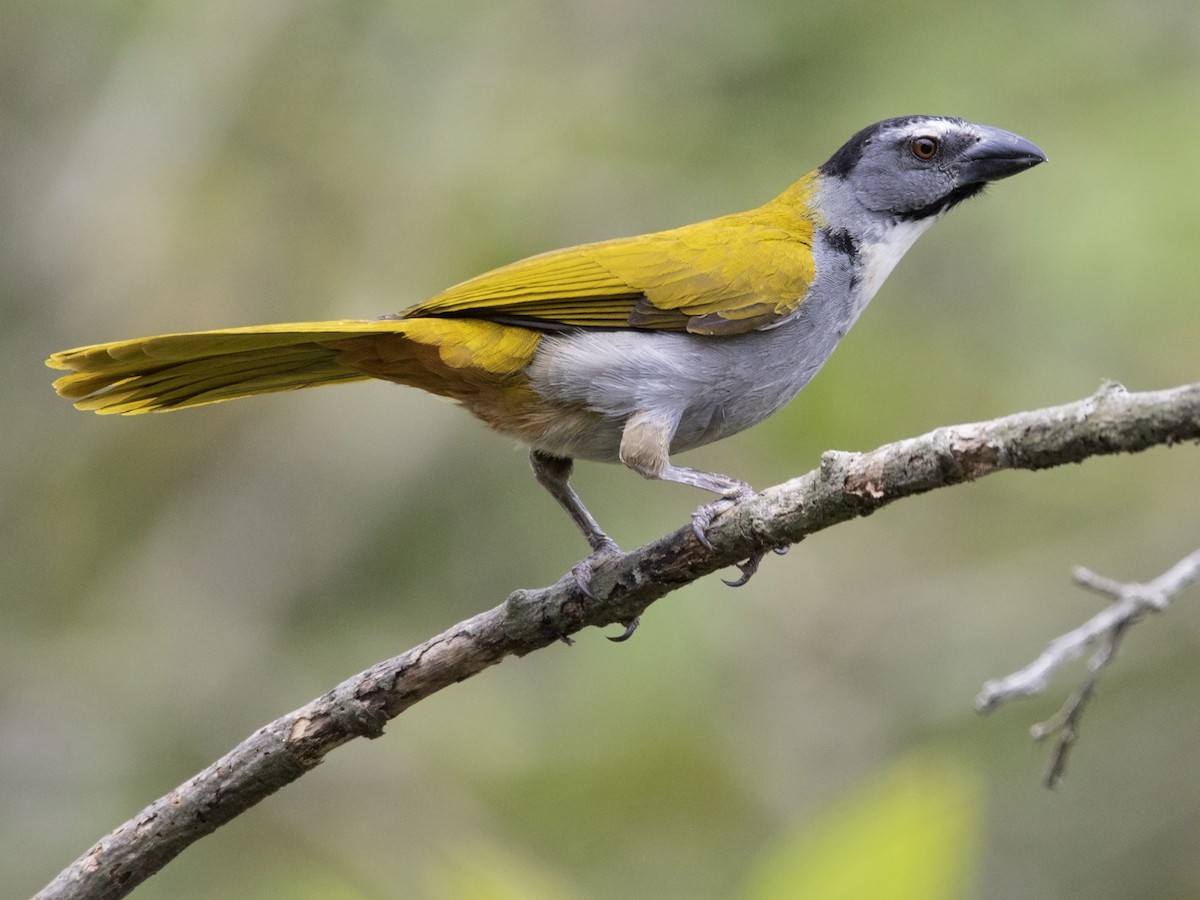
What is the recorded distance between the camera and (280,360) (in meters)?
3.99

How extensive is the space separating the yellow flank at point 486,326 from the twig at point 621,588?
3.36 ft

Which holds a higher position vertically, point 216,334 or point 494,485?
point 494,485

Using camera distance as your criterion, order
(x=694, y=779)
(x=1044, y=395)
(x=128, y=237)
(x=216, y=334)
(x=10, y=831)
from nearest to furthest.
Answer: (x=216, y=334), (x=694, y=779), (x=10, y=831), (x=1044, y=395), (x=128, y=237)

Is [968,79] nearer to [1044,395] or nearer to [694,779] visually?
[1044,395]

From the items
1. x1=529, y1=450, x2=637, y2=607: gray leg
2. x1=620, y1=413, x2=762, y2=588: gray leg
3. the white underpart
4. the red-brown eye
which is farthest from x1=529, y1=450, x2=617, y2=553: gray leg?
the red-brown eye

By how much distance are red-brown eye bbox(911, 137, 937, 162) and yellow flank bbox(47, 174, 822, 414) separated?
54cm

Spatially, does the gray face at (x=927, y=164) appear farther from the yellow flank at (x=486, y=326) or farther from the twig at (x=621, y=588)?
the twig at (x=621, y=588)

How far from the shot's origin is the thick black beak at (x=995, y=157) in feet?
15.6

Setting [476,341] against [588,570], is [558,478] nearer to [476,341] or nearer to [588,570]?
[476,341]

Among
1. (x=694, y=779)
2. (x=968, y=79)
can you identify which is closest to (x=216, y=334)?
(x=694, y=779)

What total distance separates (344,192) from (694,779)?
3632 mm

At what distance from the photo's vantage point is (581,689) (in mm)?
5488

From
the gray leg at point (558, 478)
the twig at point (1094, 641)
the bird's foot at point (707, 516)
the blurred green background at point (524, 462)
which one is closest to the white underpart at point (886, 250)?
the blurred green background at point (524, 462)

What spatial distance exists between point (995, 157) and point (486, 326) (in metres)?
2.04
